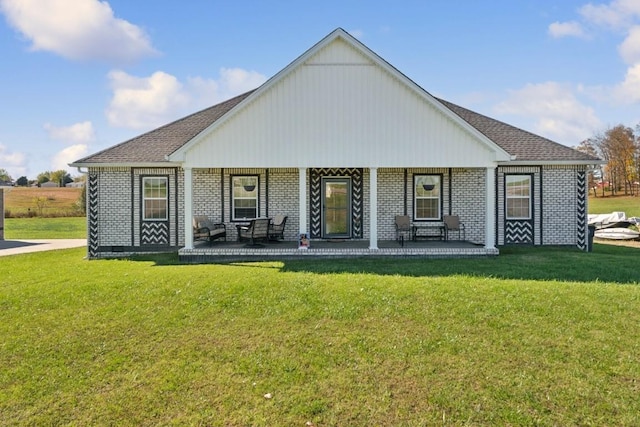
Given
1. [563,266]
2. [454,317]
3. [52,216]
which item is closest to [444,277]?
[454,317]

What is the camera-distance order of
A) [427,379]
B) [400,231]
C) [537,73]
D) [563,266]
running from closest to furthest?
[427,379], [563,266], [400,231], [537,73]

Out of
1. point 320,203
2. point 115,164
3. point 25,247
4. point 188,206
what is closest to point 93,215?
point 115,164

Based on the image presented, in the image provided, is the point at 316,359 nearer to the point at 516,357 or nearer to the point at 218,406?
the point at 218,406

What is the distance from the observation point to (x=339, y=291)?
745cm

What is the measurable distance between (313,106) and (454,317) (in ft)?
25.5

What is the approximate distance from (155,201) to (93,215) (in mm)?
2186

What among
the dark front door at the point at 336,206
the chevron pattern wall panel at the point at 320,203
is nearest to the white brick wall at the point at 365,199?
the chevron pattern wall panel at the point at 320,203

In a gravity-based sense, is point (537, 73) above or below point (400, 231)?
above

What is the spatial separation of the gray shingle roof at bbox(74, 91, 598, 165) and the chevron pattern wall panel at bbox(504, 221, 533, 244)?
2.23 metres

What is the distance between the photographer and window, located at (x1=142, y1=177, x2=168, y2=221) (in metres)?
14.1

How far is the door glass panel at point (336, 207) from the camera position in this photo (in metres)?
14.3

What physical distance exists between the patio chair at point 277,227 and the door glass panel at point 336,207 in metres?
1.56

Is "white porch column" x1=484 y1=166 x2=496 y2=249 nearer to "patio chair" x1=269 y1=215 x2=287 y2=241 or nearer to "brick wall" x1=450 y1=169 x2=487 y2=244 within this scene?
"brick wall" x1=450 y1=169 x2=487 y2=244

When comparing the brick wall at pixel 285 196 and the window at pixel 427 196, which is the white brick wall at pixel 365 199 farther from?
the window at pixel 427 196
